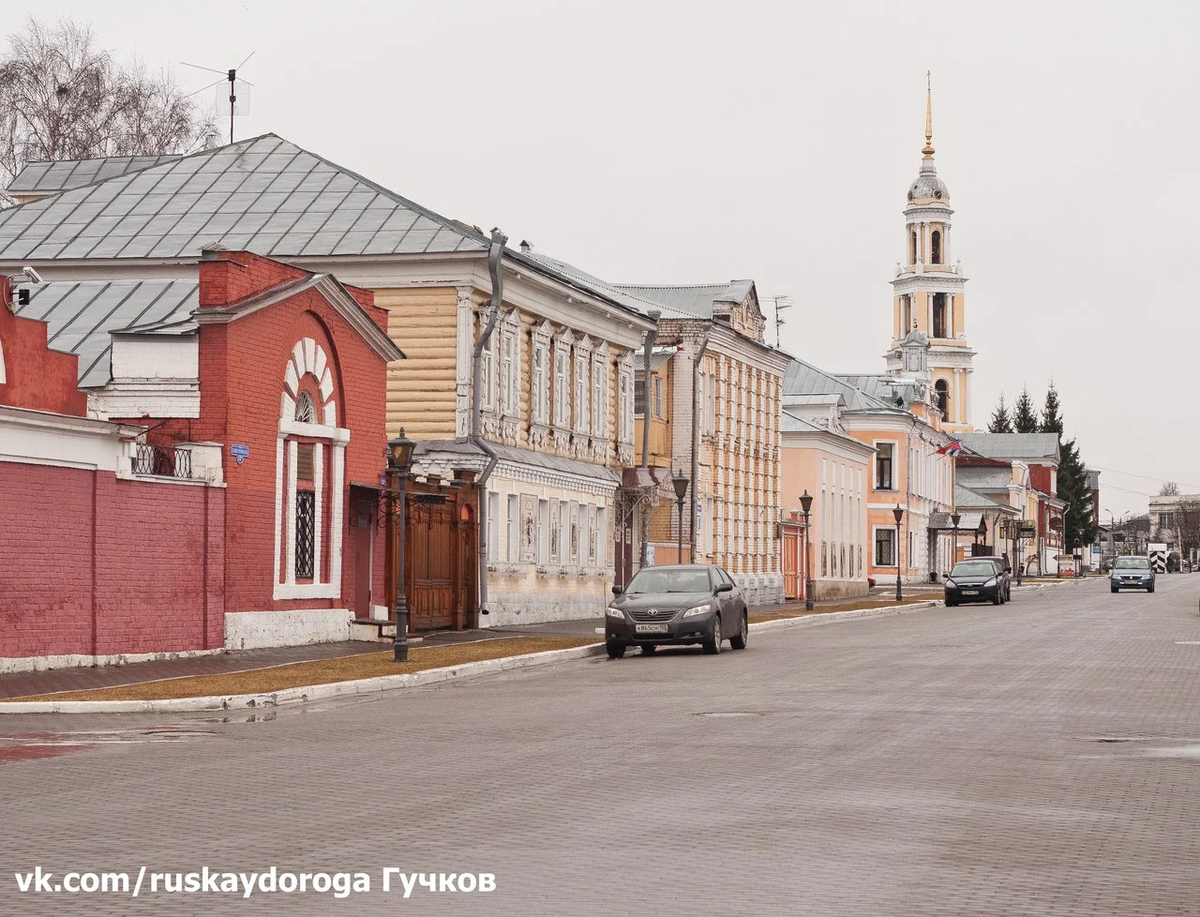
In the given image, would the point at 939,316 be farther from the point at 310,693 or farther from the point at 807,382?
the point at 310,693

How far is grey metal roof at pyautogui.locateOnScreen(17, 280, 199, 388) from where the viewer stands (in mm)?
31769

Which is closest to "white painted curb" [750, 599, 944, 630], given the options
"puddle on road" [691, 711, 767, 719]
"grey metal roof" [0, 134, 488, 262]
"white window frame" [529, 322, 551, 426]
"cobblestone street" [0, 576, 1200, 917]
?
"white window frame" [529, 322, 551, 426]

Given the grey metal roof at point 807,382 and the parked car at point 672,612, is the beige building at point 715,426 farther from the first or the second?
the grey metal roof at point 807,382

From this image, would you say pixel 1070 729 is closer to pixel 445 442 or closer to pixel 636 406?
pixel 445 442

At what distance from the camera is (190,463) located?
28.3m

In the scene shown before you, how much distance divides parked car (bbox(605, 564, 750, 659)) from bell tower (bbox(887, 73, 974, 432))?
117 m

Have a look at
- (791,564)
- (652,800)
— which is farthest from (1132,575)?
(652,800)

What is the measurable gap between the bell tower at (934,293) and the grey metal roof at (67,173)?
340 ft

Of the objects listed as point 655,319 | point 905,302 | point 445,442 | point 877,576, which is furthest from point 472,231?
point 905,302

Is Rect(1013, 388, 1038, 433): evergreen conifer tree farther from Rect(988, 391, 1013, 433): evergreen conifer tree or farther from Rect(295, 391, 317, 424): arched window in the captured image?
Rect(295, 391, 317, 424): arched window

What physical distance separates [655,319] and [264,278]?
20.8 metres

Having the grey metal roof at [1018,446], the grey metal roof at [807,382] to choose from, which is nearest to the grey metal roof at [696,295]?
the grey metal roof at [807,382]

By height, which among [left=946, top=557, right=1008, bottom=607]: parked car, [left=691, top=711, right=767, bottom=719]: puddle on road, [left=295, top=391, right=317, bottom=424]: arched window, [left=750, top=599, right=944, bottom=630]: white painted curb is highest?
[left=295, top=391, right=317, bottom=424]: arched window


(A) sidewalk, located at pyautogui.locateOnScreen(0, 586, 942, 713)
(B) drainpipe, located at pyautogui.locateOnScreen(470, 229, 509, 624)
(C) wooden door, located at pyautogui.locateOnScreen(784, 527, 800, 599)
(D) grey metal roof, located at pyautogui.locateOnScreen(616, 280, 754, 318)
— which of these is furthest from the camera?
(C) wooden door, located at pyautogui.locateOnScreen(784, 527, 800, 599)
